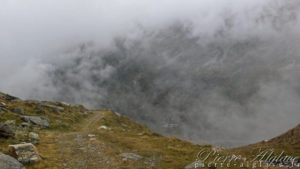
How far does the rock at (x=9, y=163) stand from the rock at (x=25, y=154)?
4.09ft

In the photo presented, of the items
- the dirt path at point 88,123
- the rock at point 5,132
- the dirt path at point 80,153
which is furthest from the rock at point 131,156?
the dirt path at point 88,123

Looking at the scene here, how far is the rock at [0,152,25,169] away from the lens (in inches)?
808

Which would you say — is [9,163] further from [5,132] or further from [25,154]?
[5,132]

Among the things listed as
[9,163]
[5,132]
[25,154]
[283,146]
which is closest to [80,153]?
[25,154]

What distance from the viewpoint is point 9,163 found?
829 inches

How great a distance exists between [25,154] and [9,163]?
272 cm

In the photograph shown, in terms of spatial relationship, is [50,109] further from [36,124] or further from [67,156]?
[67,156]

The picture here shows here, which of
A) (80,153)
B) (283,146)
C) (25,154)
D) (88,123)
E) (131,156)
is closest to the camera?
(25,154)

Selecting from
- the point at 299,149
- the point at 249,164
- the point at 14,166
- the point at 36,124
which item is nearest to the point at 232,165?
the point at 249,164

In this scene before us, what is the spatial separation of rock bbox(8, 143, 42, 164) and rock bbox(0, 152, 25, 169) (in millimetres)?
1246

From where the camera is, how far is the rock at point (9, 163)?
20.5m

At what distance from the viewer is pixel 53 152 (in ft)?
99.4

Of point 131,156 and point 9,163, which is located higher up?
point 131,156

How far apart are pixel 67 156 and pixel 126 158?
288 inches
